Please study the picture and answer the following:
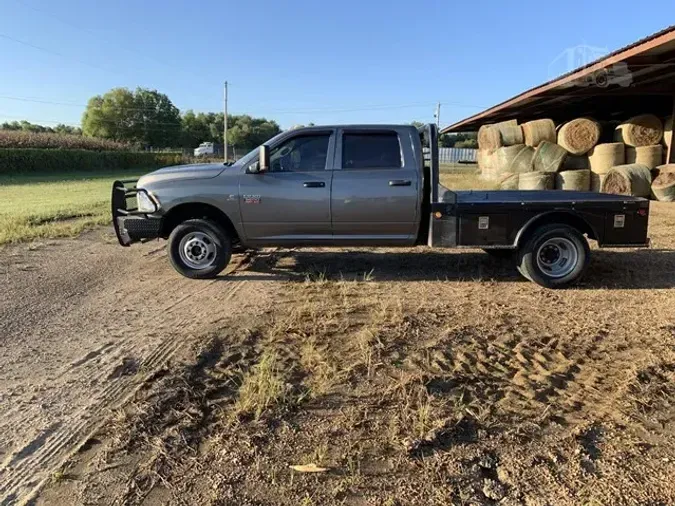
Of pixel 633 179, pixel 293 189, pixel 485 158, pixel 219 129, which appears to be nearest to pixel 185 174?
pixel 293 189

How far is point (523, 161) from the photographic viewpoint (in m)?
17.9

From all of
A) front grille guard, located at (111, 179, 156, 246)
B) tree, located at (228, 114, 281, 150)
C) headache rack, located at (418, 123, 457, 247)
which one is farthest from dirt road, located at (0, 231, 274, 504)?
tree, located at (228, 114, 281, 150)

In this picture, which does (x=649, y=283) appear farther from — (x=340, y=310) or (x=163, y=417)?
(x=163, y=417)

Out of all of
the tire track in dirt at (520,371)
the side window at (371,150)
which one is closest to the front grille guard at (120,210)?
the side window at (371,150)

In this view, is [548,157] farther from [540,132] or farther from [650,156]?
[650,156]

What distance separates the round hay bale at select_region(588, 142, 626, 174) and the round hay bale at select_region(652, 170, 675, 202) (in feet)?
4.04

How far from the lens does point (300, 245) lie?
6.71m

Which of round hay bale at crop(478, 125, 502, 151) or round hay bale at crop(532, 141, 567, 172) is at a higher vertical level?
round hay bale at crop(478, 125, 502, 151)

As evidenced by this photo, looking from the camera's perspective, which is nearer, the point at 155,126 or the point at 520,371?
the point at 520,371

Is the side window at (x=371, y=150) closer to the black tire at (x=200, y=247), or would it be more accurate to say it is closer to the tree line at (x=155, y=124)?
the black tire at (x=200, y=247)

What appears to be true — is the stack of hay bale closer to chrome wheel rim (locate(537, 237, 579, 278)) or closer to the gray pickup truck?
the gray pickup truck

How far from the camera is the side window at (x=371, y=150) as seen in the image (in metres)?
6.43

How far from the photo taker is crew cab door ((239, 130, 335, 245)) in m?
6.39

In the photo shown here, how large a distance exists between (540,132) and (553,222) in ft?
41.8
